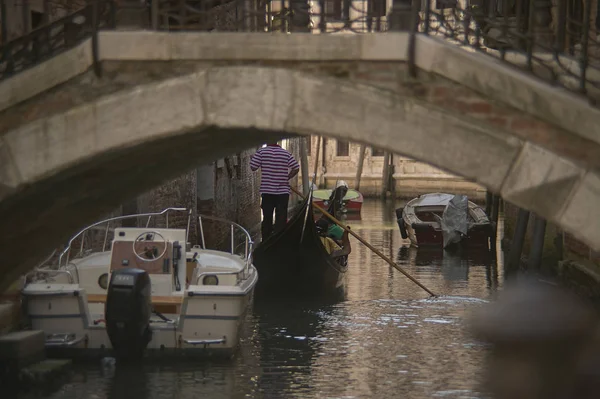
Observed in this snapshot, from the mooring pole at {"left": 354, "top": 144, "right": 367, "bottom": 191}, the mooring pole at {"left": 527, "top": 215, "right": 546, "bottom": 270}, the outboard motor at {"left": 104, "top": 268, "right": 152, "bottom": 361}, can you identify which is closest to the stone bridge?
the outboard motor at {"left": 104, "top": 268, "right": 152, "bottom": 361}

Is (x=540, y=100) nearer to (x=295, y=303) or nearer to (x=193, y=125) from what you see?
(x=193, y=125)

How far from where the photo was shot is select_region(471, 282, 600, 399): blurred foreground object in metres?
6.27

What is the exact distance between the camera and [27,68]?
16.4ft

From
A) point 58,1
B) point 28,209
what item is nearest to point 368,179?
point 58,1

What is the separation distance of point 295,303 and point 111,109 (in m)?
5.35

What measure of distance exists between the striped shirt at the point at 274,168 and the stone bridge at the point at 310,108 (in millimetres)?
5859

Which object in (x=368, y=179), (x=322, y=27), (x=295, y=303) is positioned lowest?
(x=368, y=179)

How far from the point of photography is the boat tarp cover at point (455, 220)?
1493 centimetres

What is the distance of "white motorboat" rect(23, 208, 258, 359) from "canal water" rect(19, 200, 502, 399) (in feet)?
0.52

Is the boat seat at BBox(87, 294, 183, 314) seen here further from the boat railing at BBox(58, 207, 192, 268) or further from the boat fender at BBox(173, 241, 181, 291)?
the boat railing at BBox(58, 207, 192, 268)

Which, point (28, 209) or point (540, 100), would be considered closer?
point (540, 100)

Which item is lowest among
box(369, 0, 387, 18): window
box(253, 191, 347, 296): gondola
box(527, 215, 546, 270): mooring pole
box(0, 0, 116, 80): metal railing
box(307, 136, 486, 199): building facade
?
box(307, 136, 486, 199): building facade

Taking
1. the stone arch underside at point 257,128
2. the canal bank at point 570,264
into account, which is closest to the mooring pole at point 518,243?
the canal bank at point 570,264

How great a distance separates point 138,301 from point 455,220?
345 inches
